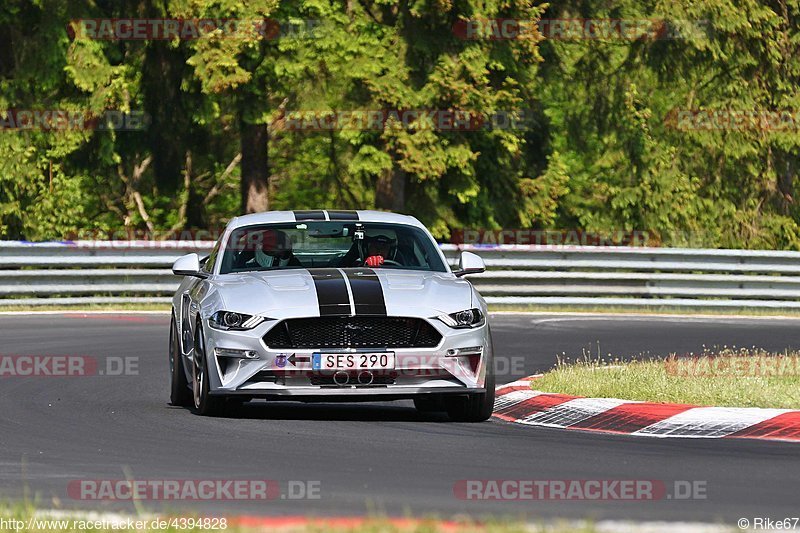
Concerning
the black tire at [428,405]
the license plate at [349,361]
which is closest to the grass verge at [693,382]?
the black tire at [428,405]

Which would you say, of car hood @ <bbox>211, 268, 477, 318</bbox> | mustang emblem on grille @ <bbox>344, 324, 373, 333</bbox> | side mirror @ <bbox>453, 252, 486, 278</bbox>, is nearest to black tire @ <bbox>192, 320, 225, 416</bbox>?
car hood @ <bbox>211, 268, 477, 318</bbox>

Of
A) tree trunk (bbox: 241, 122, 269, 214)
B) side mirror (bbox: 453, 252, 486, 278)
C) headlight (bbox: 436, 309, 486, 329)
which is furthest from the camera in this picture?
tree trunk (bbox: 241, 122, 269, 214)

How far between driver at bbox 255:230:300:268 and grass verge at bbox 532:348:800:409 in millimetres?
2275

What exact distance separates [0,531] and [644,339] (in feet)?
47.5

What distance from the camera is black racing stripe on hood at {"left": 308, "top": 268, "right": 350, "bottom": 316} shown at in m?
11.2

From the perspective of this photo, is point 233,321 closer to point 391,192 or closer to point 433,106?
point 433,106

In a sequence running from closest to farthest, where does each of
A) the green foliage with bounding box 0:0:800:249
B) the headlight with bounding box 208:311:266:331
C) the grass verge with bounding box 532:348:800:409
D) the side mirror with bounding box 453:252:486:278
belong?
the headlight with bounding box 208:311:266:331, the grass verge with bounding box 532:348:800:409, the side mirror with bounding box 453:252:486:278, the green foliage with bounding box 0:0:800:249

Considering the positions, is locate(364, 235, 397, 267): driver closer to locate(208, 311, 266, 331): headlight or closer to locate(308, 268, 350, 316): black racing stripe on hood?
locate(308, 268, 350, 316): black racing stripe on hood

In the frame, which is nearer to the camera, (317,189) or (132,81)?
(132,81)

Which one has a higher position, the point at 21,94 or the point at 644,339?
the point at 21,94

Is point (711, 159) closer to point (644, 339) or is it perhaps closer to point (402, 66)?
point (402, 66)

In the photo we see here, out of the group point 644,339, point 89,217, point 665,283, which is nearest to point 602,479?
point 644,339

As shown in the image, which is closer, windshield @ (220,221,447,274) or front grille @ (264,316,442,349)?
front grille @ (264,316,442,349)

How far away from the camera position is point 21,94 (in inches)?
1355
